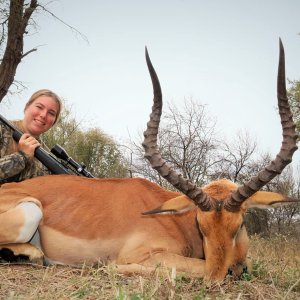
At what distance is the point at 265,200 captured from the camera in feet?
→ 14.6

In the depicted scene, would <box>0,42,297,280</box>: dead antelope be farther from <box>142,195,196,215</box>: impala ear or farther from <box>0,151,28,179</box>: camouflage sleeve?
<box>0,151,28,179</box>: camouflage sleeve

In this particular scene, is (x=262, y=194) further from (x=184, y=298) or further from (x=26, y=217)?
(x=26, y=217)

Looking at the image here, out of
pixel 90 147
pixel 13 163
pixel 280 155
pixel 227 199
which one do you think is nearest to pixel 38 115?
pixel 13 163

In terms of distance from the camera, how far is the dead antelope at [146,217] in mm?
4043

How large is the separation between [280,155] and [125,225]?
1965 mm

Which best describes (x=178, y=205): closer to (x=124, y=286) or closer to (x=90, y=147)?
(x=124, y=286)

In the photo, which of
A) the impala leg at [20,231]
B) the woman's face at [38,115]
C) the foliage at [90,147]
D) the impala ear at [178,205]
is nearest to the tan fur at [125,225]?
the impala ear at [178,205]

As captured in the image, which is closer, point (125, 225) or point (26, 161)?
point (125, 225)

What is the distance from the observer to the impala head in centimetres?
393

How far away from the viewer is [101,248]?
4.62 metres

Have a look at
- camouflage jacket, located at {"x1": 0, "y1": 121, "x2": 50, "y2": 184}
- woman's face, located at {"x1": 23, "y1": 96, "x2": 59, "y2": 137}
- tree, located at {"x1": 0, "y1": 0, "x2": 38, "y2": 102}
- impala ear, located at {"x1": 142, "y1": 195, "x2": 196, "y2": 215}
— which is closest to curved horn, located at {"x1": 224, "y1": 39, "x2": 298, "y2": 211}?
impala ear, located at {"x1": 142, "y1": 195, "x2": 196, "y2": 215}

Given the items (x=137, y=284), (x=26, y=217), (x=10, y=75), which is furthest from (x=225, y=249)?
(x=10, y=75)

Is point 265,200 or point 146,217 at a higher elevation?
point 265,200

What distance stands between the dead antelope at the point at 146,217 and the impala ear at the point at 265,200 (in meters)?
0.01
